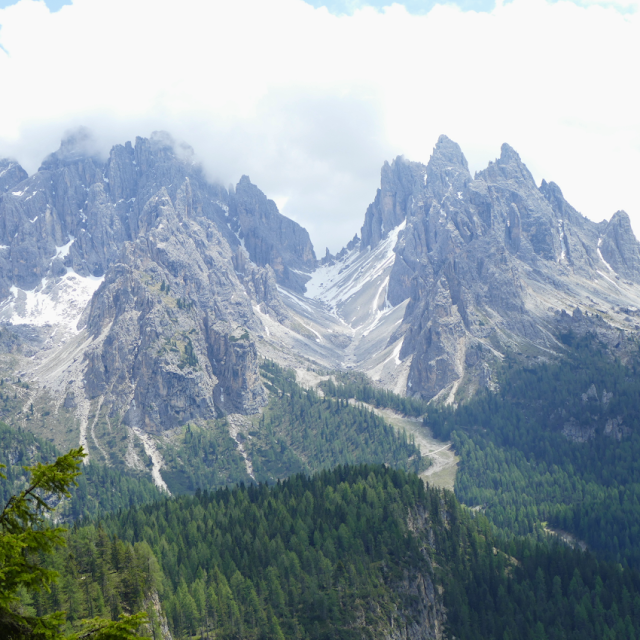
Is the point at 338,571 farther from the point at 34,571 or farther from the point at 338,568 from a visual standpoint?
the point at 34,571

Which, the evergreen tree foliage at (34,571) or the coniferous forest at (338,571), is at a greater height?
the evergreen tree foliage at (34,571)

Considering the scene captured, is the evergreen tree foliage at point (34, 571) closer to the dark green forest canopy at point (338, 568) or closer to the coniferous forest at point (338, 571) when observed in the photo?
the coniferous forest at point (338, 571)

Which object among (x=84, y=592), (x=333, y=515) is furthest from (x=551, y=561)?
(x=84, y=592)

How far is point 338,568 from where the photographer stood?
153m

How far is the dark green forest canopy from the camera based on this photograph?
124 m

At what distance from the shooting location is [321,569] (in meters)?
150

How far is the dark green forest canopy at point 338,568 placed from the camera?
12448cm

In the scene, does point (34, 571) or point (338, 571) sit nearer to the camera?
point (34, 571)

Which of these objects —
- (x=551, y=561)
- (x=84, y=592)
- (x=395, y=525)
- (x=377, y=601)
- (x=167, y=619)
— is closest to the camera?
(x=84, y=592)

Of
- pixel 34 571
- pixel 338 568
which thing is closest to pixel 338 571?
pixel 338 568

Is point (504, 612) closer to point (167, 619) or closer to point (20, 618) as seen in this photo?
point (167, 619)

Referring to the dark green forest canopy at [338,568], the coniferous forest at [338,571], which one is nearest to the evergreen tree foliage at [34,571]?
the coniferous forest at [338,571]

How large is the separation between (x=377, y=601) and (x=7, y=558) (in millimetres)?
138877

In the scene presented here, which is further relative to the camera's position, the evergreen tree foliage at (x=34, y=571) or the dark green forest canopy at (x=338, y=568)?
the dark green forest canopy at (x=338, y=568)
